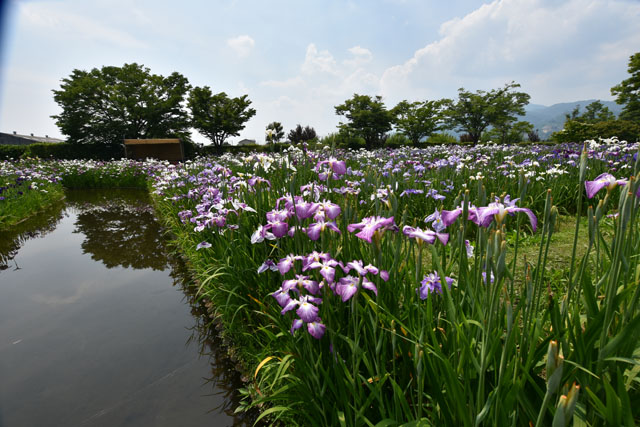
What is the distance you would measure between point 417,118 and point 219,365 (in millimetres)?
37737

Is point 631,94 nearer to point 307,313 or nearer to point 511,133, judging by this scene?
point 511,133

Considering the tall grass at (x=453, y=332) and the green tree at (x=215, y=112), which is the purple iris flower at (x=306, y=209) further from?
the green tree at (x=215, y=112)

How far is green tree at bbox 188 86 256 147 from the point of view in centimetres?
3556

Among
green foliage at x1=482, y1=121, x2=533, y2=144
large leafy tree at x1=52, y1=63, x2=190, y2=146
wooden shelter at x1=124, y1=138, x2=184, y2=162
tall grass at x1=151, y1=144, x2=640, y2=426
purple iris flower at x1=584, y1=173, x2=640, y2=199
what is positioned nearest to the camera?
tall grass at x1=151, y1=144, x2=640, y2=426

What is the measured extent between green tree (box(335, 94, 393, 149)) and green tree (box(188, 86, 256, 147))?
41.1ft

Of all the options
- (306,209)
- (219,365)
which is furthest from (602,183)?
(219,365)

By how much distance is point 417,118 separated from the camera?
36.2 meters

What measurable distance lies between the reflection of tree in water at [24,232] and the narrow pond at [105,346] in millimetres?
106

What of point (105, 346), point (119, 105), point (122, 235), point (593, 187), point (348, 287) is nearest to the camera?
point (593, 187)

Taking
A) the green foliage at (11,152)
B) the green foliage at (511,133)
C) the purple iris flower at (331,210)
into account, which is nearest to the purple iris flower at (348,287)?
the purple iris flower at (331,210)

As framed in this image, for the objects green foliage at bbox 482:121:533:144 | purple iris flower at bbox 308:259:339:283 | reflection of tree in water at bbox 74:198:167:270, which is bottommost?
reflection of tree in water at bbox 74:198:167:270

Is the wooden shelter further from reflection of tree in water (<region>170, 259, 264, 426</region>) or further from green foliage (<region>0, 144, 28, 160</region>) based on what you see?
reflection of tree in water (<region>170, 259, 264, 426</region>)

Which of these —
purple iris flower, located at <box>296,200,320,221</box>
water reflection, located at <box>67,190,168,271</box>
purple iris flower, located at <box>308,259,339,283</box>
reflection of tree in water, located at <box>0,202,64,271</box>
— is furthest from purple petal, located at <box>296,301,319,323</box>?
reflection of tree in water, located at <box>0,202,64,271</box>

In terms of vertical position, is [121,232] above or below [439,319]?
below
